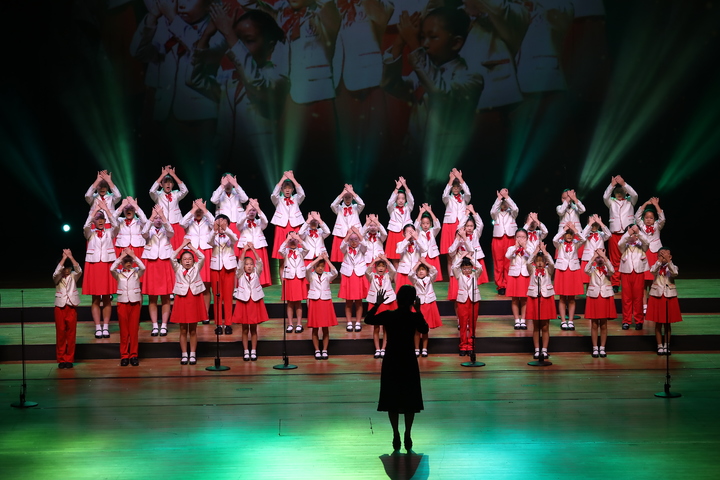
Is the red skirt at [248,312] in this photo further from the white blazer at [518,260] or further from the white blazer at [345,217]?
the white blazer at [518,260]

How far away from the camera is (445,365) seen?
8.93m

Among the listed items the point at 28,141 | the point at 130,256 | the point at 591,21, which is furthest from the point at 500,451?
the point at 28,141

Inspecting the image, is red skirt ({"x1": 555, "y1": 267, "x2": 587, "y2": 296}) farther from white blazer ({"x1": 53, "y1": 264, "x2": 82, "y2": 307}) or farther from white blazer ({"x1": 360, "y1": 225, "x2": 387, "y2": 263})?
white blazer ({"x1": 53, "y1": 264, "x2": 82, "y2": 307})

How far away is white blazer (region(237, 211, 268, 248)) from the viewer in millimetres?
10320

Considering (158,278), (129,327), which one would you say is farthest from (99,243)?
(129,327)

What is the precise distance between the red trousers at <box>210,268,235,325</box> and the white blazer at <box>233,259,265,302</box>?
0.42 meters

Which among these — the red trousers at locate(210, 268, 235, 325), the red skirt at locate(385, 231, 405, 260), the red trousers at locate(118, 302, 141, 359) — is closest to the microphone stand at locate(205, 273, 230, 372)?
the red trousers at locate(210, 268, 235, 325)

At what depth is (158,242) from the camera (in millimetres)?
9773

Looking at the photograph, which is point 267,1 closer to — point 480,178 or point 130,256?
point 480,178

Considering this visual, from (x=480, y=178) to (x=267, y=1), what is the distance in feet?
12.0

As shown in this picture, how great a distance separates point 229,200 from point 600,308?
436cm

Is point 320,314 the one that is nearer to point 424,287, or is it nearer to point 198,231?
point 424,287

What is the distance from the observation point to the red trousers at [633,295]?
974 centimetres

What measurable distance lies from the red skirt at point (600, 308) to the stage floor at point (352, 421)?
44 cm
